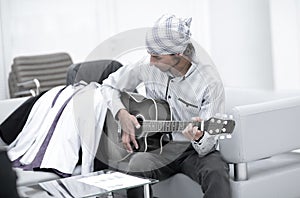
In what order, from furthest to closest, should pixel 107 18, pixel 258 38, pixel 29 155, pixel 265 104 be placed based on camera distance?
pixel 107 18 < pixel 258 38 < pixel 29 155 < pixel 265 104

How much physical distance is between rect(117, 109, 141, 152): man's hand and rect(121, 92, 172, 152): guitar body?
0.02 meters

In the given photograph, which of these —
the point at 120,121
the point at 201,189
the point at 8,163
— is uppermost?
the point at 8,163

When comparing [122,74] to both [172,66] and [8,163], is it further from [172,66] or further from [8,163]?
[8,163]

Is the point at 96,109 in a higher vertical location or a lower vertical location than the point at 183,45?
lower

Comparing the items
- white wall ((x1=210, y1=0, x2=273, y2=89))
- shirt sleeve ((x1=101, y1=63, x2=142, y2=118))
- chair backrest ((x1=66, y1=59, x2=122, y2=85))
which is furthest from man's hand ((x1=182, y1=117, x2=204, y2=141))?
white wall ((x1=210, y1=0, x2=273, y2=89))

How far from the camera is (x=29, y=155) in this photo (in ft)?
10.1

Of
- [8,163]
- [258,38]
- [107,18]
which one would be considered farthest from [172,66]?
[107,18]

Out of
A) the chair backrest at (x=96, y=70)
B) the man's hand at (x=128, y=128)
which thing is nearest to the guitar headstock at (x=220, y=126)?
the man's hand at (x=128, y=128)

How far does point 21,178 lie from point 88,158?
1.24 feet

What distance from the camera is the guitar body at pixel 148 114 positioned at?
9.05 feet

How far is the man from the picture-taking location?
8.79ft

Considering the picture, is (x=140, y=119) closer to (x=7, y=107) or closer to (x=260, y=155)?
(x=260, y=155)

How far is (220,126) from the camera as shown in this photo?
2.43m

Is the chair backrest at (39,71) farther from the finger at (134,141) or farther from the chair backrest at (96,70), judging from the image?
the finger at (134,141)
